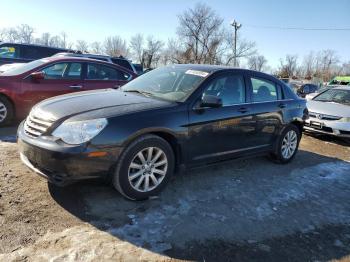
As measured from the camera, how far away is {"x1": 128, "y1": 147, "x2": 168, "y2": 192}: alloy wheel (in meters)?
4.06

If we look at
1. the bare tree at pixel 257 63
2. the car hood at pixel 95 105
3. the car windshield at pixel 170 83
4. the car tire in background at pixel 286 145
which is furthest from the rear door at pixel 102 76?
the bare tree at pixel 257 63

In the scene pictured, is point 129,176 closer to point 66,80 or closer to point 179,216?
point 179,216

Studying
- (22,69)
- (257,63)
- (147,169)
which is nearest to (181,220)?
(147,169)

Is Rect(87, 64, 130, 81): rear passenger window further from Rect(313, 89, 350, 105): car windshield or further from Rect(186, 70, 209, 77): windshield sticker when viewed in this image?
Rect(313, 89, 350, 105): car windshield

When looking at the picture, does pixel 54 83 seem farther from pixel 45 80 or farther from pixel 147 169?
pixel 147 169

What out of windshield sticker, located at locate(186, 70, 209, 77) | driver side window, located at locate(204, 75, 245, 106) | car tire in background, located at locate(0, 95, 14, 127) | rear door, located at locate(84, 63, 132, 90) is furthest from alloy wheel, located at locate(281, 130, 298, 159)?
car tire in background, located at locate(0, 95, 14, 127)

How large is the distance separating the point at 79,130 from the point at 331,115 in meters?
6.85

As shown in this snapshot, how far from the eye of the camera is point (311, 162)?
6.69 metres

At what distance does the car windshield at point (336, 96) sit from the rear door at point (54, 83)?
6.50 metres

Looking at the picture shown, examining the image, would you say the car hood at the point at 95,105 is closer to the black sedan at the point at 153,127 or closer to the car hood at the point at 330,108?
the black sedan at the point at 153,127

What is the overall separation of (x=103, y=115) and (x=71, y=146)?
482 millimetres

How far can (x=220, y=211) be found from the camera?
416cm

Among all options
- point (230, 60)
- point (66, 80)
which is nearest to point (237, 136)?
point (66, 80)

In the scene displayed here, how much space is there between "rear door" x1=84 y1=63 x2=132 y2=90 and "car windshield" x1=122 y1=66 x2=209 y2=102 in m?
2.99
